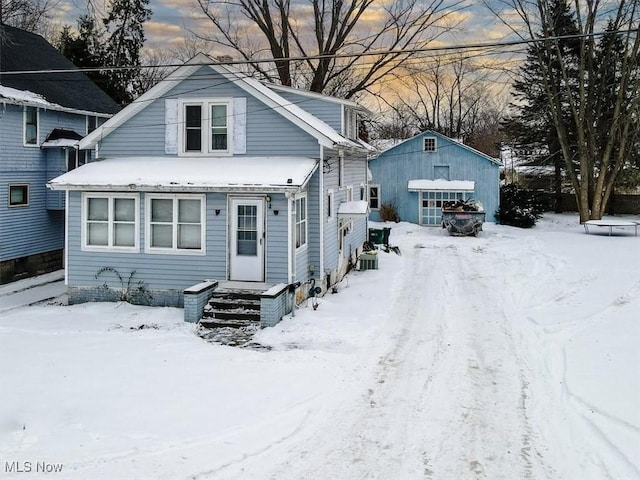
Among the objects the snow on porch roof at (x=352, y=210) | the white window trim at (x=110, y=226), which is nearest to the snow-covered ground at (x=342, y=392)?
the white window trim at (x=110, y=226)

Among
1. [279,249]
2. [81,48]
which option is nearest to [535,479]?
[279,249]

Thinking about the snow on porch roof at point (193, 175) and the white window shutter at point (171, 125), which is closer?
the snow on porch roof at point (193, 175)

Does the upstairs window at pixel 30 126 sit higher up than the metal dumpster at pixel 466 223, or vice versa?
the upstairs window at pixel 30 126

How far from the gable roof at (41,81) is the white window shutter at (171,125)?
5.67 meters

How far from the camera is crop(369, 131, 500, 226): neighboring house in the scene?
29.4 m

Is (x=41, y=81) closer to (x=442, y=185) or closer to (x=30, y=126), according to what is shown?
(x=30, y=126)

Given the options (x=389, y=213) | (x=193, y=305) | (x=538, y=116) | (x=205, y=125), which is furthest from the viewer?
(x=538, y=116)

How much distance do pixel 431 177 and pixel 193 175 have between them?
19191 mm

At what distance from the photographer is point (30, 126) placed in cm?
1903

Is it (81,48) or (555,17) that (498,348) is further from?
(81,48)

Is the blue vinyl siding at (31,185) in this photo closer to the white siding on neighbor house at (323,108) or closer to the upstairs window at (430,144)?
the white siding on neighbor house at (323,108)

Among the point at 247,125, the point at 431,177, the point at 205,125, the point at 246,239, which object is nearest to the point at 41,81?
the point at 205,125

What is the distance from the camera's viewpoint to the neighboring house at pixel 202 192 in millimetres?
12984

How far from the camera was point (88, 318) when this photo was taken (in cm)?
1221
